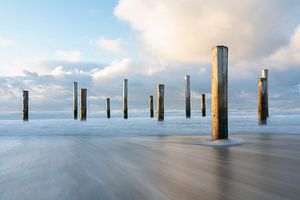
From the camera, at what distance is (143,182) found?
6.06ft

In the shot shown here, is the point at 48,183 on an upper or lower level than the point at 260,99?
lower

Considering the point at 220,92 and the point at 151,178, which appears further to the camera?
the point at 220,92

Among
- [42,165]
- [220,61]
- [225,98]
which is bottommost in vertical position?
[42,165]

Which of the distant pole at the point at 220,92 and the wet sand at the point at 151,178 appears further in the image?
the distant pole at the point at 220,92

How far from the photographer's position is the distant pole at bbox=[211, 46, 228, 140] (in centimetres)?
479

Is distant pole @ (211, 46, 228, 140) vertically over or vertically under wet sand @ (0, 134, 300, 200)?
over

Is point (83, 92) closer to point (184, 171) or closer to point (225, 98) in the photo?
point (225, 98)

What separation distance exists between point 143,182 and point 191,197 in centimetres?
44

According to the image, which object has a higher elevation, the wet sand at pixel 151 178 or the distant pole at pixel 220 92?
the distant pole at pixel 220 92

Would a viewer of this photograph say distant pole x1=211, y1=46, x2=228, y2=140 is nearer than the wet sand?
No

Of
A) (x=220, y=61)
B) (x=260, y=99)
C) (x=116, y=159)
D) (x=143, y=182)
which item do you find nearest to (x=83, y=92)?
(x=260, y=99)

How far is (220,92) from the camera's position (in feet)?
15.7

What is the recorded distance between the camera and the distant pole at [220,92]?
4.79 metres

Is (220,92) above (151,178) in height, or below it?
above
